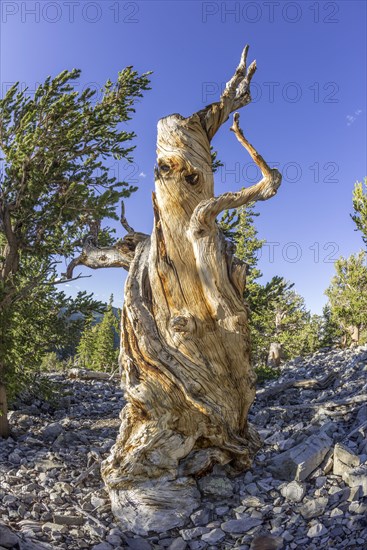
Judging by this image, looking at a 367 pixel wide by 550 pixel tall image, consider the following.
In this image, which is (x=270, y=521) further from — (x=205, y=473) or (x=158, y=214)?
(x=158, y=214)

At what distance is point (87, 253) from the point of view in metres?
5.68

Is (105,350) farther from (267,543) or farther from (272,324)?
(267,543)

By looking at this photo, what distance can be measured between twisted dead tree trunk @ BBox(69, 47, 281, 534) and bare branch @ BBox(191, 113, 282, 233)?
0.4 inches

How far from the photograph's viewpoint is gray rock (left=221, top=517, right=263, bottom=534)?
10.1 feet

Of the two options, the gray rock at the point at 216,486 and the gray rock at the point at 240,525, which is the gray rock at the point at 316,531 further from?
the gray rock at the point at 216,486

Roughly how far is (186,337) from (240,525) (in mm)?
1817

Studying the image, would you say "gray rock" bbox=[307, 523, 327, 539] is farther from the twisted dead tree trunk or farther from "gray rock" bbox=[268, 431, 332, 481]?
the twisted dead tree trunk

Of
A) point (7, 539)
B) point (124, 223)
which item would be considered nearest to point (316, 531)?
point (7, 539)

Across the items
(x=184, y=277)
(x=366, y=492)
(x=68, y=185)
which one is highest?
(x=68, y=185)

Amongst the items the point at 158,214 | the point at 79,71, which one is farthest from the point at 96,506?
the point at 79,71

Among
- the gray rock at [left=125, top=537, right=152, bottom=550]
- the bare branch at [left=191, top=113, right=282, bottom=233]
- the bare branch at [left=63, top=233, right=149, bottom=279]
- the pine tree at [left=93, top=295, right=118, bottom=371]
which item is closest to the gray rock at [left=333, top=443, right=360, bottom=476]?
the gray rock at [left=125, top=537, right=152, bottom=550]

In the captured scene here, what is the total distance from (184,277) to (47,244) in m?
4.09

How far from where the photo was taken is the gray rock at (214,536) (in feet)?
9.87

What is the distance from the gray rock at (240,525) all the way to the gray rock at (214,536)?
0.06m
